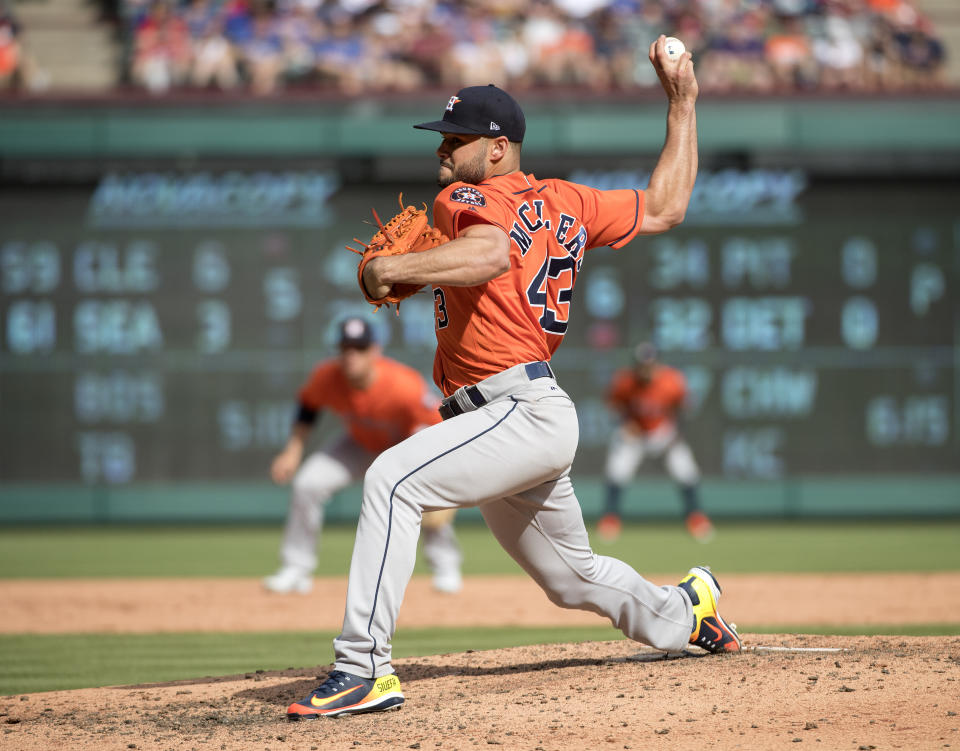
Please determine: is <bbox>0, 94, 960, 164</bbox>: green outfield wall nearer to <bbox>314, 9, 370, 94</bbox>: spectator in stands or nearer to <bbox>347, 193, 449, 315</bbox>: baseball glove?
<bbox>314, 9, 370, 94</bbox>: spectator in stands

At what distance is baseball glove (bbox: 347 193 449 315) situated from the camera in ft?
11.2

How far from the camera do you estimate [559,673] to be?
13.0ft

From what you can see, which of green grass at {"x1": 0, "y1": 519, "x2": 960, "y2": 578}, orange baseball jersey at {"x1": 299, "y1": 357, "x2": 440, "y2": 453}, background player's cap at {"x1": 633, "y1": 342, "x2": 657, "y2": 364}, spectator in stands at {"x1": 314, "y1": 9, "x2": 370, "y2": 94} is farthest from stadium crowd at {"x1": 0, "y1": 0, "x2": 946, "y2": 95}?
orange baseball jersey at {"x1": 299, "y1": 357, "x2": 440, "y2": 453}

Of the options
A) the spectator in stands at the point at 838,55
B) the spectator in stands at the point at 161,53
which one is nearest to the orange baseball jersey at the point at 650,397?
the spectator in stands at the point at 838,55

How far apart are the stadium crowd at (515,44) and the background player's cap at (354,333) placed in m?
5.78

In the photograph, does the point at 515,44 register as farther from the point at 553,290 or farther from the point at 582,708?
the point at 582,708

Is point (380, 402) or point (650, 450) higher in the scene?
point (380, 402)

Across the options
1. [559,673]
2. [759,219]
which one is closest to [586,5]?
[759,219]

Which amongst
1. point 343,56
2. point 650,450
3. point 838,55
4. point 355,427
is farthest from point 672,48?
point 838,55

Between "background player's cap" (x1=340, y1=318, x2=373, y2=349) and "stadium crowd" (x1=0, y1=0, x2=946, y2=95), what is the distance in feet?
19.1

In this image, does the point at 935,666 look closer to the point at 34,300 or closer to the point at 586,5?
the point at 34,300

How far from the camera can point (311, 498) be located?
7.65 metres

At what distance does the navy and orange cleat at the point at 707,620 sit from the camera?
4.02 metres

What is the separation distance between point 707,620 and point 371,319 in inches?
323
